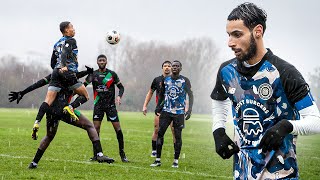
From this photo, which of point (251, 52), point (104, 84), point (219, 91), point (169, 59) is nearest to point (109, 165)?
point (104, 84)

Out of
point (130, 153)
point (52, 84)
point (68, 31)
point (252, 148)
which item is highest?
point (68, 31)

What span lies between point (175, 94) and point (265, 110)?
8305 millimetres

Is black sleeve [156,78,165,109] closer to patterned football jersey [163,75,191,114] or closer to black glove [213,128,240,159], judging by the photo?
patterned football jersey [163,75,191,114]

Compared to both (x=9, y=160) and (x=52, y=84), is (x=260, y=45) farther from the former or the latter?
(x=9, y=160)

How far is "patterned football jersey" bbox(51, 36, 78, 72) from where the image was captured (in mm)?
10039

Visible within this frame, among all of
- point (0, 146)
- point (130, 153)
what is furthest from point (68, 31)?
point (0, 146)

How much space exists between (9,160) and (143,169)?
10.2 feet

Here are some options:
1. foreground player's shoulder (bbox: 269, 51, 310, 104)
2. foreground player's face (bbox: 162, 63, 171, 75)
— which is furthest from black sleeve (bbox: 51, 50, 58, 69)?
foreground player's shoulder (bbox: 269, 51, 310, 104)

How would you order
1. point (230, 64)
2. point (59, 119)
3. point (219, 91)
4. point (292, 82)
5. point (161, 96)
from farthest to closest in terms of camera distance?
point (161, 96) → point (59, 119) → point (219, 91) → point (230, 64) → point (292, 82)

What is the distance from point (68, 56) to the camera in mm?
10078

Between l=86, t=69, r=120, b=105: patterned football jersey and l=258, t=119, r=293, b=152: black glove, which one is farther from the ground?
l=86, t=69, r=120, b=105: patterned football jersey

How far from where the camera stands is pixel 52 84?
10.2 metres

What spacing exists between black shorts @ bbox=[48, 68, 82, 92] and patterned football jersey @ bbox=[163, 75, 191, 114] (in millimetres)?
2783

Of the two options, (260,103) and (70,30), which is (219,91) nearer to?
(260,103)
